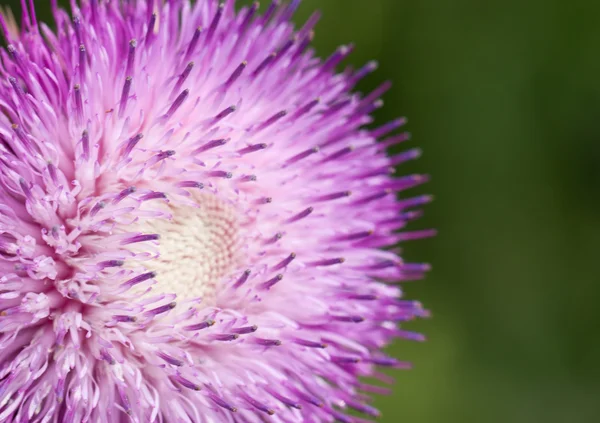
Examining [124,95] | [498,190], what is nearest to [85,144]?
[124,95]

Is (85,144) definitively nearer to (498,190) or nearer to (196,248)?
(196,248)

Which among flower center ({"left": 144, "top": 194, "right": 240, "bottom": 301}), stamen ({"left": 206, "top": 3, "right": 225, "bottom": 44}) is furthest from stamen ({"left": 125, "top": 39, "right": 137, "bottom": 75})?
flower center ({"left": 144, "top": 194, "right": 240, "bottom": 301})

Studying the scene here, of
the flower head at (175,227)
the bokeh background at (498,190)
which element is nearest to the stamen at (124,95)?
the flower head at (175,227)

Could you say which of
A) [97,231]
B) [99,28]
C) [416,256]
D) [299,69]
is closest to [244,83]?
[299,69]

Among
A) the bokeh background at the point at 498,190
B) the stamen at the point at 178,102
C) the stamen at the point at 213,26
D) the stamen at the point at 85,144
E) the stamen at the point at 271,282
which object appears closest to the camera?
the stamen at the point at 85,144

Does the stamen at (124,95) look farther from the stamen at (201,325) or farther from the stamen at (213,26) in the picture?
the stamen at (201,325)

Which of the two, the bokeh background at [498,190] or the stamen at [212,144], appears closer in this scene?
the stamen at [212,144]

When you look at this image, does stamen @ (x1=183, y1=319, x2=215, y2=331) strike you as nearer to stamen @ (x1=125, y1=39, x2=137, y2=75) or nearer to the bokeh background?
stamen @ (x1=125, y1=39, x2=137, y2=75)

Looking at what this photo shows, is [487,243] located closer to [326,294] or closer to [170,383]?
[326,294]
